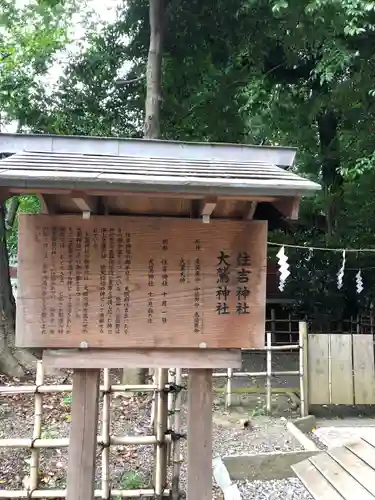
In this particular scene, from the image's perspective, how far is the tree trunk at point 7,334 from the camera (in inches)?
296

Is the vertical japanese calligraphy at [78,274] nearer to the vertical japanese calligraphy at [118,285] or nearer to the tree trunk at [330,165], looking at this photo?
the vertical japanese calligraphy at [118,285]

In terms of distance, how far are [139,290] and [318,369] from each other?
5.22 metres

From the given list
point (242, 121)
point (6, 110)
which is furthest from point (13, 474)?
point (242, 121)

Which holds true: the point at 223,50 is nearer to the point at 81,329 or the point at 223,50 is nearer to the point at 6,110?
the point at 6,110

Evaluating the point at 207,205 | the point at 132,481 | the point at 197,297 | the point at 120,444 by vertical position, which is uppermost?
the point at 207,205

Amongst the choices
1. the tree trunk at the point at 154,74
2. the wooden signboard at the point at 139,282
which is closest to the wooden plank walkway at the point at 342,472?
the wooden signboard at the point at 139,282

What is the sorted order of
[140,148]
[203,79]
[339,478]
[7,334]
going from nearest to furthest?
1. [140,148]
2. [339,478]
3. [7,334]
4. [203,79]

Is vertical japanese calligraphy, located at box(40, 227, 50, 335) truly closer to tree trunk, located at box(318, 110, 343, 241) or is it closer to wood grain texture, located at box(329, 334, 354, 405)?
wood grain texture, located at box(329, 334, 354, 405)

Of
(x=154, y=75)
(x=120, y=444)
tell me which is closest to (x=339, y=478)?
(x=120, y=444)

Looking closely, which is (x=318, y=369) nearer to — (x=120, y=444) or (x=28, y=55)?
(x=120, y=444)

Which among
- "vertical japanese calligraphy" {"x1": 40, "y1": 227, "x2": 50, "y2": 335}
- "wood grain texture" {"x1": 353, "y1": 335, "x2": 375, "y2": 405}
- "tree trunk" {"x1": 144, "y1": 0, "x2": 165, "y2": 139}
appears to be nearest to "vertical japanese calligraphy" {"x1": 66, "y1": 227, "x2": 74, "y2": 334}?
"vertical japanese calligraphy" {"x1": 40, "y1": 227, "x2": 50, "y2": 335}

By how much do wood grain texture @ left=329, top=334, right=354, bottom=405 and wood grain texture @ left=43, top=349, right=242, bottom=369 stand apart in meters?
4.83

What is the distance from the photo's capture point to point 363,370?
7172 millimetres

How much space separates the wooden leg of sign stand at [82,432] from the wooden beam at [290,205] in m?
1.63
